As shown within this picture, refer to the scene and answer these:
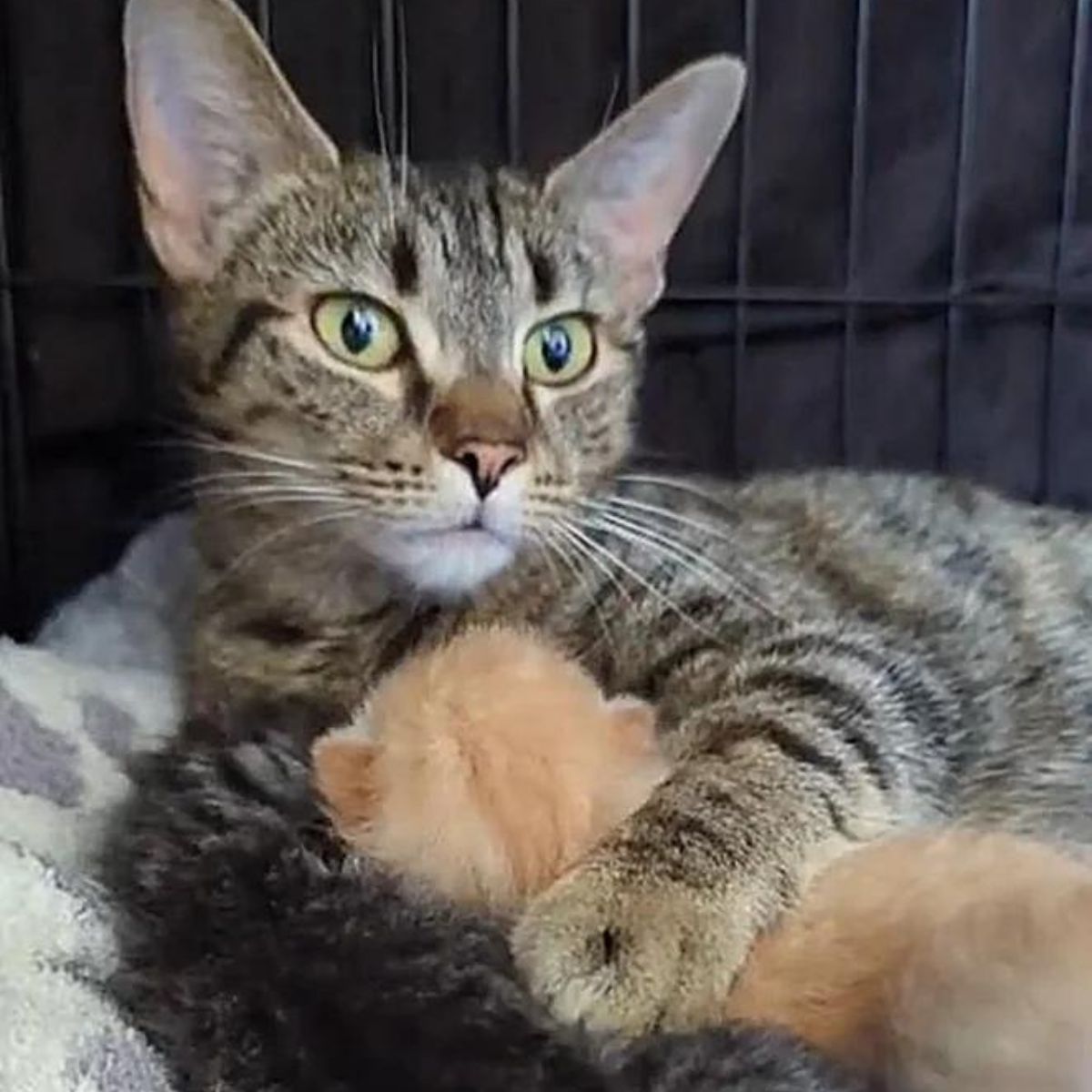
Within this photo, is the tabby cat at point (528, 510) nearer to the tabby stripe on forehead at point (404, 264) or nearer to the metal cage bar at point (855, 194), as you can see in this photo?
the tabby stripe on forehead at point (404, 264)

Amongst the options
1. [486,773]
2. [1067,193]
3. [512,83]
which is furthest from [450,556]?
[1067,193]

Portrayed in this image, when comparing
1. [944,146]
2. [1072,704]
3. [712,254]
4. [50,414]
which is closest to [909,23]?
[944,146]

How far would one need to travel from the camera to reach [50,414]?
70.3 inches

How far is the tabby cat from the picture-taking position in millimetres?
1210

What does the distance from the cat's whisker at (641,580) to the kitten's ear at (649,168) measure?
208mm

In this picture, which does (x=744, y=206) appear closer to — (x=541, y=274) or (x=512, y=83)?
(x=512, y=83)

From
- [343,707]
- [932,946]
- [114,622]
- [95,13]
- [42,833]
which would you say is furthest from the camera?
[95,13]

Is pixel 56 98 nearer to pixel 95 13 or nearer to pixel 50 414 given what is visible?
pixel 95 13

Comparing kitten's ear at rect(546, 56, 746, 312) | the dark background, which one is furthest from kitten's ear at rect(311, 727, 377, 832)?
the dark background

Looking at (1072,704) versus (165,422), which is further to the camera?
(165,422)

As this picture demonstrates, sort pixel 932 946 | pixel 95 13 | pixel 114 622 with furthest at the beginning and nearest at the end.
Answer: pixel 95 13 < pixel 114 622 < pixel 932 946

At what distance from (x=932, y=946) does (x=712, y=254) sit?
3.02ft

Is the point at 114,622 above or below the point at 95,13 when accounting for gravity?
below

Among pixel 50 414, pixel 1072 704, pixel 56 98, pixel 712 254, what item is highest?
pixel 56 98
